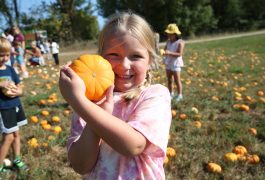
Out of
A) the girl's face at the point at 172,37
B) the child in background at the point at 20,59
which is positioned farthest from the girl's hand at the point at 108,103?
the child in background at the point at 20,59

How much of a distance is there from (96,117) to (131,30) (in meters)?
0.58

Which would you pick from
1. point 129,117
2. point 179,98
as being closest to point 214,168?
point 129,117

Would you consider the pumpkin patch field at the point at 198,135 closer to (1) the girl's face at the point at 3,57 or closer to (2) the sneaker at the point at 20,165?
(2) the sneaker at the point at 20,165

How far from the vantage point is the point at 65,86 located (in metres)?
1.40

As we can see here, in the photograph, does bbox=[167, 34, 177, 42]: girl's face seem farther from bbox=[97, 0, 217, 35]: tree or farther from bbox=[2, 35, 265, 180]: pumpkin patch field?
bbox=[97, 0, 217, 35]: tree

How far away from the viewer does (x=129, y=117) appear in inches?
67.7

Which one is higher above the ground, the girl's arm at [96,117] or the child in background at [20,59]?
the girl's arm at [96,117]

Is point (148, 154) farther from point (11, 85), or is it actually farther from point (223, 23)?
point (223, 23)

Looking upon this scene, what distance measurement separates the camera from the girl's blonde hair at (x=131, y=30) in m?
1.72

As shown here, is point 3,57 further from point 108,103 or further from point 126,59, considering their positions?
point 108,103

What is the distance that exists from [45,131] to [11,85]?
127 cm

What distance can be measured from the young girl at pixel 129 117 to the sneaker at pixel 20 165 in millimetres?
2307

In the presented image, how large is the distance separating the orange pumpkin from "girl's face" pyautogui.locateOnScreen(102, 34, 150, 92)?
98mm

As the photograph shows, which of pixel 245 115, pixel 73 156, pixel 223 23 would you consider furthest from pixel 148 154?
pixel 223 23
